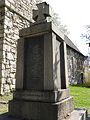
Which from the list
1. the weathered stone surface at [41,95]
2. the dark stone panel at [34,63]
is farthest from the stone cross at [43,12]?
the weathered stone surface at [41,95]

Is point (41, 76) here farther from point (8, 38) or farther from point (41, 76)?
point (8, 38)

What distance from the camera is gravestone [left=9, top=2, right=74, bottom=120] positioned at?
3529mm

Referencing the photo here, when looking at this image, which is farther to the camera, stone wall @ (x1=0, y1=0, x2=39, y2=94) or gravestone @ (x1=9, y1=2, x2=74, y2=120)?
stone wall @ (x1=0, y1=0, x2=39, y2=94)

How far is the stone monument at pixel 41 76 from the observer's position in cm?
353

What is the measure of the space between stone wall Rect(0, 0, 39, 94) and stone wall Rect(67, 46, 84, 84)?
42.0ft

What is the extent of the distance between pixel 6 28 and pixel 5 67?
5.26 ft

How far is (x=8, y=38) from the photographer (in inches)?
306

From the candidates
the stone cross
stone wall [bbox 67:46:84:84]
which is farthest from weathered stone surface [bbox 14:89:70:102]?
stone wall [bbox 67:46:84:84]

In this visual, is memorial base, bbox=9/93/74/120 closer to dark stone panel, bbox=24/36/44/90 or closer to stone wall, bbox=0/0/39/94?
dark stone panel, bbox=24/36/44/90

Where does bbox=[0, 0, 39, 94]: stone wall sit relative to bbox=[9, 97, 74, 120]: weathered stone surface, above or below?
above

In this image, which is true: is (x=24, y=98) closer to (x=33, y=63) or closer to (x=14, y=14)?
(x=33, y=63)

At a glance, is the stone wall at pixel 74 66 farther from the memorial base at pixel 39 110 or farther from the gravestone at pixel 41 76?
the memorial base at pixel 39 110

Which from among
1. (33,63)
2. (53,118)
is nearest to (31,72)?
(33,63)

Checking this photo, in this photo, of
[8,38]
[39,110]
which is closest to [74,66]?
[8,38]
